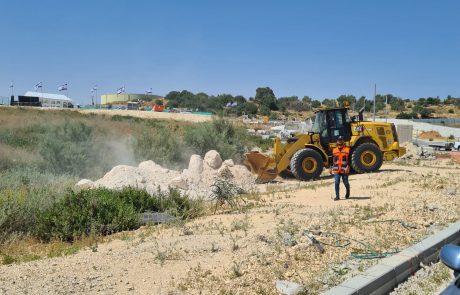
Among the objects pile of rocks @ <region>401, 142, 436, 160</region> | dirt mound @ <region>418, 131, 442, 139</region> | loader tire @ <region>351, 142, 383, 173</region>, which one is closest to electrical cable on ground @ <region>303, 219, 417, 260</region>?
loader tire @ <region>351, 142, 383, 173</region>

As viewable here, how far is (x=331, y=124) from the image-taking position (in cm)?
1908

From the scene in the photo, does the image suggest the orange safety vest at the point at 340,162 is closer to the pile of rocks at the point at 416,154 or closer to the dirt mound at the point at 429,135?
the pile of rocks at the point at 416,154

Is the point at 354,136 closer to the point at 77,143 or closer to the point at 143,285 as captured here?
the point at 77,143

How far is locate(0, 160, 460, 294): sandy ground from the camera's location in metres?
5.87

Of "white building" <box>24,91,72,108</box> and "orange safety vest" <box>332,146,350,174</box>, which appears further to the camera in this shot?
"white building" <box>24,91,72,108</box>

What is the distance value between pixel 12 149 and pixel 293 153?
13.2 metres

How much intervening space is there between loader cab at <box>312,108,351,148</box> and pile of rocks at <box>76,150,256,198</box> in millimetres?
3074

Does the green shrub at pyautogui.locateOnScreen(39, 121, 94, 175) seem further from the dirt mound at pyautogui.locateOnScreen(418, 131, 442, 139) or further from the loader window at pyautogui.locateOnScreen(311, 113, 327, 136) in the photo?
the dirt mound at pyautogui.locateOnScreen(418, 131, 442, 139)

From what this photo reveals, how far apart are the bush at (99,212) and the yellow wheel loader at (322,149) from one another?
7.12 meters

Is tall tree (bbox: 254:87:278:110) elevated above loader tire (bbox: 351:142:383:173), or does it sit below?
above

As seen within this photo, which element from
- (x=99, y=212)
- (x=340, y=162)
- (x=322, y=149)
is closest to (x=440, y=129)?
(x=322, y=149)

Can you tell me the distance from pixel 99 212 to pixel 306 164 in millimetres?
9725

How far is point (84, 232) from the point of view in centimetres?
966

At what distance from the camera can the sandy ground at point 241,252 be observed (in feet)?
19.3
